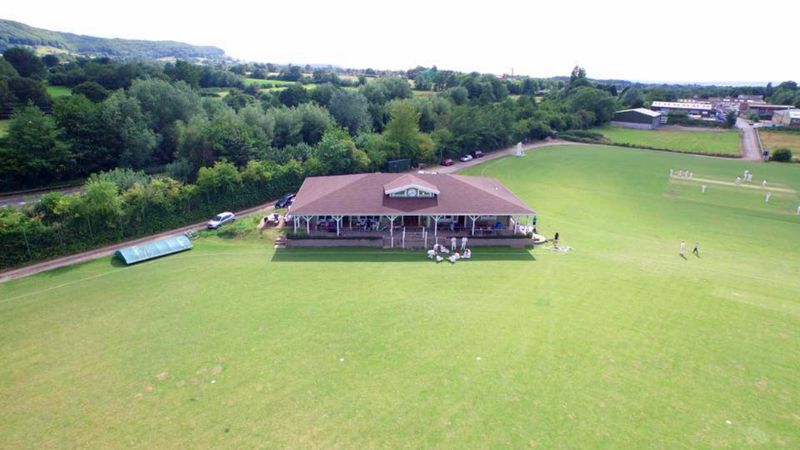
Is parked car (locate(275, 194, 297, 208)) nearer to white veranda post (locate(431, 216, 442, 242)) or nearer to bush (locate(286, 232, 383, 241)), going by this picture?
bush (locate(286, 232, 383, 241))

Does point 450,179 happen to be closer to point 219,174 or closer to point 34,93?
point 219,174

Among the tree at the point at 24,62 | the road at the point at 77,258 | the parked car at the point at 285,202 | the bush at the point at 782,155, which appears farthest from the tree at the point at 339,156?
the bush at the point at 782,155

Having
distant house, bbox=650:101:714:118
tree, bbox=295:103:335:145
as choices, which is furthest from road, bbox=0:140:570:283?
distant house, bbox=650:101:714:118

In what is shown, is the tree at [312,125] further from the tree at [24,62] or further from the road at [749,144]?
the road at [749,144]

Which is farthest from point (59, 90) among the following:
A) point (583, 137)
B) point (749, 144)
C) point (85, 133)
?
point (749, 144)

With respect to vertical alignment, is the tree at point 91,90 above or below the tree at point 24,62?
below

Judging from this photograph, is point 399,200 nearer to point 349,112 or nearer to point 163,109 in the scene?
point 349,112

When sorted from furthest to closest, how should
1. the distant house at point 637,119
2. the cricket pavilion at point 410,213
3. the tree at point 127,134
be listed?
the distant house at point 637,119 → the tree at point 127,134 → the cricket pavilion at point 410,213
